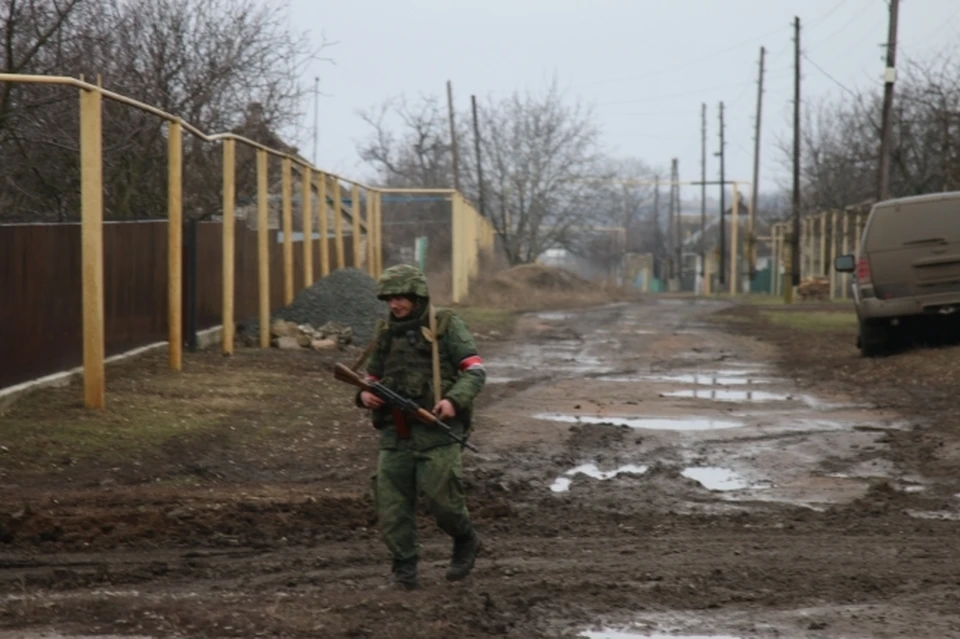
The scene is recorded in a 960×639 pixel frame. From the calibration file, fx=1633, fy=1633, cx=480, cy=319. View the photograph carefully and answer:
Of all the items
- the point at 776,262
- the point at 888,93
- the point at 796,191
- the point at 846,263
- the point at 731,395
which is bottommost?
the point at 731,395

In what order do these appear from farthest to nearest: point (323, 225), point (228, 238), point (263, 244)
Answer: point (323, 225) < point (263, 244) < point (228, 238)

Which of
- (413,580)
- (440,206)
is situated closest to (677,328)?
(440,206)

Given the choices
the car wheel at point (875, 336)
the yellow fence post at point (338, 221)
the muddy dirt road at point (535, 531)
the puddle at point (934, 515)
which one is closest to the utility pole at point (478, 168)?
the yellow fence post at point (338, 221)

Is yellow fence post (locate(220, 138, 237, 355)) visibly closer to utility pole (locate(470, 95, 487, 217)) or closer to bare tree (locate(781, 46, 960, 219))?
bare tree (locate(781, 46, 960, 219))

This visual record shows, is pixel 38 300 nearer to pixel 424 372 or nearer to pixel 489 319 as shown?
pixel 424 372

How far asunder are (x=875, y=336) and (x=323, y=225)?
1061cm

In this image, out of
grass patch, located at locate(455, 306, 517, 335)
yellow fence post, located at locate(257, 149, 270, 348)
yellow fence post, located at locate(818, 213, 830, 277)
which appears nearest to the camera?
yellow fence post, located at locate(257, 149, 270, 348)

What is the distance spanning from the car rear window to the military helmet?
12.8 m

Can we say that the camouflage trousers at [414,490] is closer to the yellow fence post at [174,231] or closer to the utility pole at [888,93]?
the yellow fence post at [174,231]

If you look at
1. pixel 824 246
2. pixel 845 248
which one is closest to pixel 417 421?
pixel 845 248

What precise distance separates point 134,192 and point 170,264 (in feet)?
7.80

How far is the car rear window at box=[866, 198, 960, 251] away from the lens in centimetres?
1888

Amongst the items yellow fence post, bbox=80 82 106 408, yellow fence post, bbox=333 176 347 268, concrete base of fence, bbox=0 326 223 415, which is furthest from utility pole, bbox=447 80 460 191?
yellow fence post, bbox=80 82 106 408

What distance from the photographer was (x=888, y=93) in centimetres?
3406
